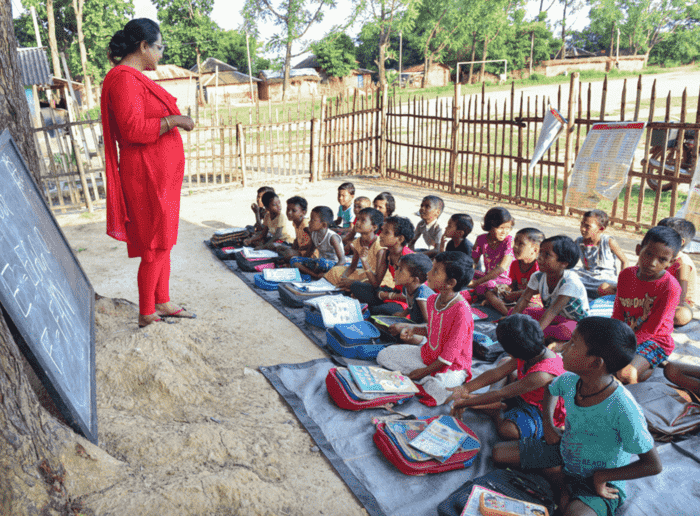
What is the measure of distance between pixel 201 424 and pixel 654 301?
9.01ft

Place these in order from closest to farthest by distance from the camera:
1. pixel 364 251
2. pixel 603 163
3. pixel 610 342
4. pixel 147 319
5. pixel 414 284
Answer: pixel 610 342 → pixel 147 319 → pixel 414 284 → pixel 364 251 → pixel 603 163

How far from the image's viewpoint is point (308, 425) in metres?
2.79

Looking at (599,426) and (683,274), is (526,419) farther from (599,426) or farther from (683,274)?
(683,274)

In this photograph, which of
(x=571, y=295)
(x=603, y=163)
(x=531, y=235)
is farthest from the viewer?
(x=603, y=163)

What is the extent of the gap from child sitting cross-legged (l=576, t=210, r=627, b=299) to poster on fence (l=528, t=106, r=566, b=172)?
3.14 m

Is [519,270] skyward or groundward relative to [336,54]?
groundward

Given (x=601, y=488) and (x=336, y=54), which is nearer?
(x=601, y=488)

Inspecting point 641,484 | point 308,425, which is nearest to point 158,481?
point 308,425

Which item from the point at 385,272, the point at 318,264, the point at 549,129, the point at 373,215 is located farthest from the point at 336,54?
the point at 385,272

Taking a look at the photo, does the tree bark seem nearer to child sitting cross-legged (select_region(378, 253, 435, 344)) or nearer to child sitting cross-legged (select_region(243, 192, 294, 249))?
child sitting cross-legged (select_region(378, 253, 435, 344))

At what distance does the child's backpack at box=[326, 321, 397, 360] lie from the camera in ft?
11.9

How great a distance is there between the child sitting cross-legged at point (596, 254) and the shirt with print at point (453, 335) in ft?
6.46

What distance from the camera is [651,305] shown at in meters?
3.20

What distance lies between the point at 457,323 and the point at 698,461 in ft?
4.37
